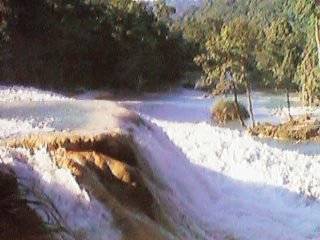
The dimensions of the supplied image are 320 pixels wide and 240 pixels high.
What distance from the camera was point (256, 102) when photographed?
26438 millimetres

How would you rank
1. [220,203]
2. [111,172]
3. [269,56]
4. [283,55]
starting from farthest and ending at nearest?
[283,55], [269,56], [220,203], [111,172]

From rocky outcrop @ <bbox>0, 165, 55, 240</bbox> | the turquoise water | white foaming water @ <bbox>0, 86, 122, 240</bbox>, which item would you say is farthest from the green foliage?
rocky outcrop @ <bbox>0, 165, 55, 240</bbox>

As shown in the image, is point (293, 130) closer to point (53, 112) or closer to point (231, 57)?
point (231, 57)

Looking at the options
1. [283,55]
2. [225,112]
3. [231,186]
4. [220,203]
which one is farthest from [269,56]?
[220,203]

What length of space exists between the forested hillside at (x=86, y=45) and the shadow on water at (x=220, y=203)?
11043mm

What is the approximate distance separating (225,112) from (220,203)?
13681 millimetres

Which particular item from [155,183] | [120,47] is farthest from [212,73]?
[155,183]

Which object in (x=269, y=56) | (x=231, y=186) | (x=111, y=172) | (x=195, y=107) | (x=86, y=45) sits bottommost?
(x=195, y=107)

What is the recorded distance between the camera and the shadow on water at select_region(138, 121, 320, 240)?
6770 mm

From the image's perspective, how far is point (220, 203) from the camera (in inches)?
320

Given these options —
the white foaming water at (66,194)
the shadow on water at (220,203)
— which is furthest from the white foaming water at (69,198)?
the shadow on water at (220,203)

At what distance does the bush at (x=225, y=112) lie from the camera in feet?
71.0

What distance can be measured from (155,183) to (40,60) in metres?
16.4

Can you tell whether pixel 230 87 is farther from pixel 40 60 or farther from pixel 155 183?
pixel 155 183
